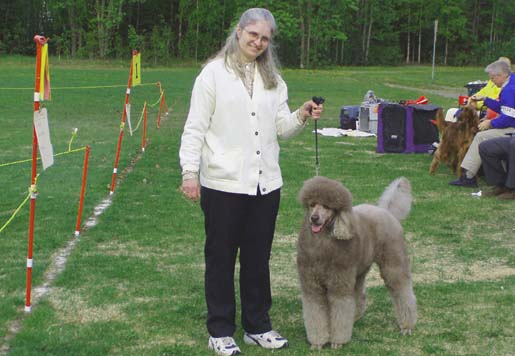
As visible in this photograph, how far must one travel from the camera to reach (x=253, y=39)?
13.5ft

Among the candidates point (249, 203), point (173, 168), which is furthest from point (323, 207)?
point (173, 168)

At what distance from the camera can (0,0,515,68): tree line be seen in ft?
186

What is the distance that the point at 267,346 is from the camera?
4.51 meters

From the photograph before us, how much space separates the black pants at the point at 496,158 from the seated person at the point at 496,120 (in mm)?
315

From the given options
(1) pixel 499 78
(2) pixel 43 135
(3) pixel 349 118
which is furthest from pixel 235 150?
(3) pixel 349 118

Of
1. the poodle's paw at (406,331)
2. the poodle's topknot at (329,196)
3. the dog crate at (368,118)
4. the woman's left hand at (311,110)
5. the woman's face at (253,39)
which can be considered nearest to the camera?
the woman's face at (253,39)

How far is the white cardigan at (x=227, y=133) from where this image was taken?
4152 millimetres

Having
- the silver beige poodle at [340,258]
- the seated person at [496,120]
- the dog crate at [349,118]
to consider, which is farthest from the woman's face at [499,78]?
the dog crate at [349,118]

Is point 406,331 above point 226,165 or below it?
below

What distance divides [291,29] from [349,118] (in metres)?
38.1

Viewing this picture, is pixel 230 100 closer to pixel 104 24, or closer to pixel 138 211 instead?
pixel 138 211

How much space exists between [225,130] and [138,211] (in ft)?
15.2

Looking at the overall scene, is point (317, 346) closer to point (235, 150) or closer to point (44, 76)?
point (235, 150)

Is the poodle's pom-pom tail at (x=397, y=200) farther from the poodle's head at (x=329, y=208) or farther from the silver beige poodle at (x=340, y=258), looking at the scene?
the poodle's head at (x=329, y=208)
